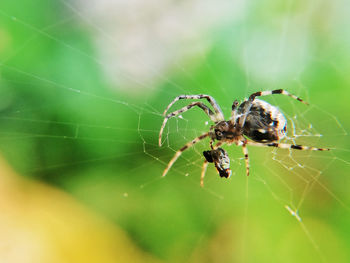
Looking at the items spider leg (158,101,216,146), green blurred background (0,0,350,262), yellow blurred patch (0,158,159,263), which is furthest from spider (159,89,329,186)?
yellow blurred patch (0,158,159,263)

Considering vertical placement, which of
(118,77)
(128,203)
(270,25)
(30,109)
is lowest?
Answer: (128,203)

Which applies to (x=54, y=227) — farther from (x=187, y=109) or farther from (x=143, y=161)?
(x=187, y=109)

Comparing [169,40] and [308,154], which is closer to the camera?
[308,154]

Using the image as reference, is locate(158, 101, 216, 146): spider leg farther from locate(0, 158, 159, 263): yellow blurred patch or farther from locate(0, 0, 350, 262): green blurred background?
locate(0, 158, 159, 263): yellow blurred patch

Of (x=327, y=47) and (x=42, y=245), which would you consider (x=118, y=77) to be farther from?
(x=327, y=47)

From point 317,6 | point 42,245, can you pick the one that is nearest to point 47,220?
point 42,245

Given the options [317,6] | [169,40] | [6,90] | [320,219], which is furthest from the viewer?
[169,40]

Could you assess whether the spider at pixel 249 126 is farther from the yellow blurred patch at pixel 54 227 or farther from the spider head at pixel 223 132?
the yellow blurred patch at pixel 54 227

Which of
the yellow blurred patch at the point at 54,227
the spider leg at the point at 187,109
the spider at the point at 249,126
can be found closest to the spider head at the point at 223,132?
the spider at the point at 249,126
